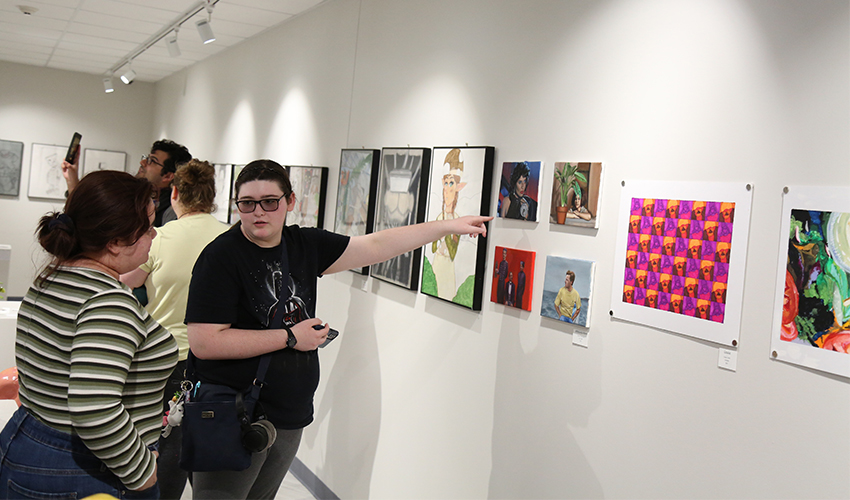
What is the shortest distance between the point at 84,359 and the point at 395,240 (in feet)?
4.01

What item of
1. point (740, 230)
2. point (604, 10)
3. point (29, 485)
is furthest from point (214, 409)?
point (604, 10)

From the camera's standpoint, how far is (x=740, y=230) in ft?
5.94

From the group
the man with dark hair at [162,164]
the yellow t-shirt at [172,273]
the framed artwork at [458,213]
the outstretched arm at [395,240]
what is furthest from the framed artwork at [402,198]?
the man with dark hair at [162,164]

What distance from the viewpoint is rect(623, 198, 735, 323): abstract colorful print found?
186 cm

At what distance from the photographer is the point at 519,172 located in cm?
255

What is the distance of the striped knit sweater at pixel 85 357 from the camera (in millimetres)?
1465

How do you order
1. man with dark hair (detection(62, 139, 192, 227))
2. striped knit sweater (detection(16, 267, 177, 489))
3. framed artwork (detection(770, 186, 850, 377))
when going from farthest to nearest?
man with dark hair (detection(62, 139, 192, 227)), framed artwork (detection(770, 186, 850, 377)), striped knit sweater (detection(16, 267, 177, 489))

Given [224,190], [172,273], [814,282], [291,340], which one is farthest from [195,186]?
[224,190]

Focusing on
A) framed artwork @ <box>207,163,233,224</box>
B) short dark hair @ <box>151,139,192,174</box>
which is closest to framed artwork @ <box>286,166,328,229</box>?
short dark hair @ <box>151,139,192,174</box>

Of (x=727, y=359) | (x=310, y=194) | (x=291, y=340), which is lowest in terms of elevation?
(x=291, y=340)

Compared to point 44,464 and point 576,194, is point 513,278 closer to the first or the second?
point 576,194

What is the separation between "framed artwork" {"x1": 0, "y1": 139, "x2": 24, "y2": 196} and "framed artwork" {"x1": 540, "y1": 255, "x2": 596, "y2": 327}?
8.89 meters

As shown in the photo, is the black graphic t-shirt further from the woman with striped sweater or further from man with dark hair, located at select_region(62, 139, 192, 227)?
man with dark hair, located at select_region(62, 139, 192, 227)

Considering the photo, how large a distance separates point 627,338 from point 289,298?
1.12m
